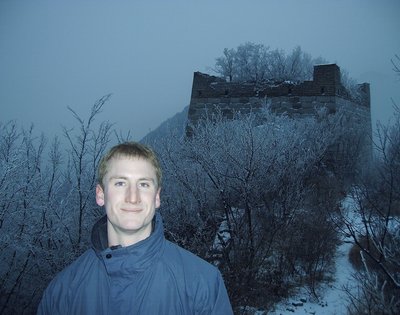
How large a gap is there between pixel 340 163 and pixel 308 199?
11.8ft

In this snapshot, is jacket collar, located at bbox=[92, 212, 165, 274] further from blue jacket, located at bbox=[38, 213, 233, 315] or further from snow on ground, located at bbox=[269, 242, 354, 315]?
snow on ground, located at bbox=[269, 242, 354, 315]

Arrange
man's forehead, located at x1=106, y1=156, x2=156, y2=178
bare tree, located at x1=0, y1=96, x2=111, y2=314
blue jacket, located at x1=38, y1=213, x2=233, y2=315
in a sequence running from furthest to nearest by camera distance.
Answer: bare tree, located at x1=0, y1=96, x2=111, y2=314 < man's forehead, located at x1=106, y1=156, x2=156, y2=178 < blue jacket, located at x1=38, y1=213, x2=233, y2=315

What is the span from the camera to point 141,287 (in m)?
1.49

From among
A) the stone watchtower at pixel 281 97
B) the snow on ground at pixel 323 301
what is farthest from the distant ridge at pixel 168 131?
the snow on ground at pixel 323 301

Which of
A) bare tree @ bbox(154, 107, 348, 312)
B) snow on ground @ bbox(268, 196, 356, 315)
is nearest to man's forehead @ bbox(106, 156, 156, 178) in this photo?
bare tree @ bbox(154, 107, 348, 312)

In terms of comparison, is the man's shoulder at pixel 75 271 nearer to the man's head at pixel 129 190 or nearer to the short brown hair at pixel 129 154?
the man's head at pixel 129 190

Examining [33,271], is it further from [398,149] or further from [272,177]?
[398,149]

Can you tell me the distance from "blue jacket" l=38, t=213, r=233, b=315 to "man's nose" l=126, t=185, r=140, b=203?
0.21m

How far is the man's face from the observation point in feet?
5.05

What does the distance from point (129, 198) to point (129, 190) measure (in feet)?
0.18

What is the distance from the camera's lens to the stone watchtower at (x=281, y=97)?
11.9 m

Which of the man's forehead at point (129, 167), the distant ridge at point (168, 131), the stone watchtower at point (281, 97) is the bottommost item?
the man's forehead at point (129, 167)

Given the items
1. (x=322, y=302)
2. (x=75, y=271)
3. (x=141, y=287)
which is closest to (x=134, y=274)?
(x=141, y=287)

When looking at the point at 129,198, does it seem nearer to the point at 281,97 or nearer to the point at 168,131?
the point at 168,131
